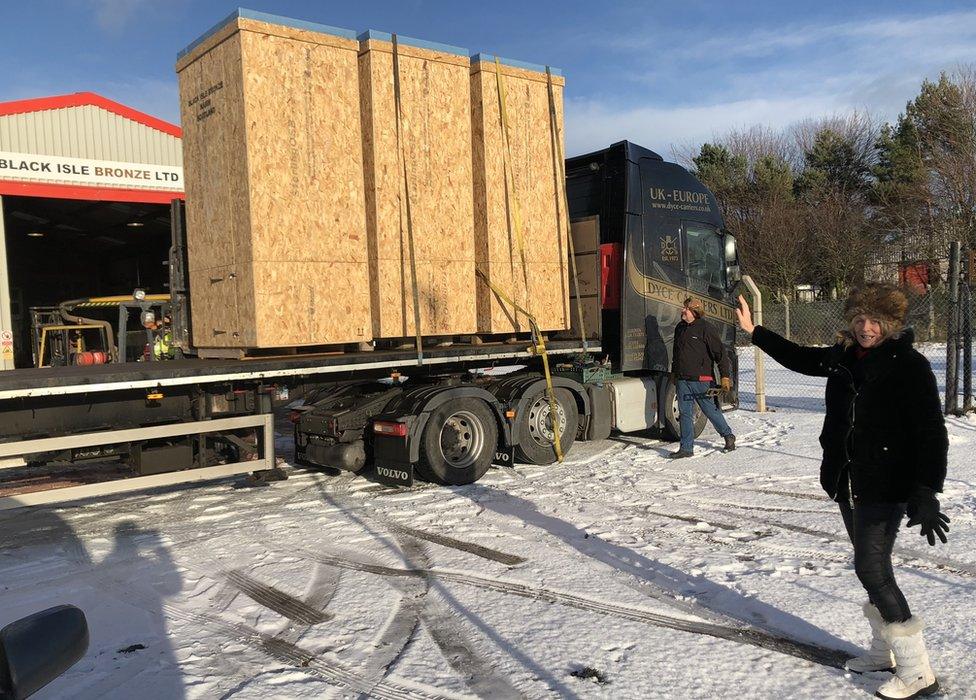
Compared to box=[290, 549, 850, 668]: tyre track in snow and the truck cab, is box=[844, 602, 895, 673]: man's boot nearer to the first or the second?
box=[290, 549, 850, 668]: tyre track in snow

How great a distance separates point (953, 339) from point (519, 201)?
6.79 meters

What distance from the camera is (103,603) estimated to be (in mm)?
4617

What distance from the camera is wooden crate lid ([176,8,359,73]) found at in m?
6.24

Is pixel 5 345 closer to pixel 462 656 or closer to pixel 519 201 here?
pixel 519 201

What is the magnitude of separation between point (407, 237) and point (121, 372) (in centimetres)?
264

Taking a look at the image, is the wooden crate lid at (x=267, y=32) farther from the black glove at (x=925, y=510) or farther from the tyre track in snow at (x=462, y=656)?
the black glove at (x=925, y=510)

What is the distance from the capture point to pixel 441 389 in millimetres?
7539

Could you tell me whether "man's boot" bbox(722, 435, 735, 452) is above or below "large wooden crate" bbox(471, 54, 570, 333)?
below

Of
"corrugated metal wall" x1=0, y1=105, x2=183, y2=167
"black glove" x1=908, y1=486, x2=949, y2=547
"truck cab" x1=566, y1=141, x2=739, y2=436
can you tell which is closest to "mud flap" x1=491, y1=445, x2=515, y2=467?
"truck cab" x1=566, y1=141, x2=739, y2=436

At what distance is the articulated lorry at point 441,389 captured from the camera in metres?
6.04

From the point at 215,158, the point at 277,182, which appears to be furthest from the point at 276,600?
the point at 215,158

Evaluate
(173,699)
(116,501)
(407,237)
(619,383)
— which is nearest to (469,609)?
(173,699)

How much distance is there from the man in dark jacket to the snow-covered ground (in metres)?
1.22

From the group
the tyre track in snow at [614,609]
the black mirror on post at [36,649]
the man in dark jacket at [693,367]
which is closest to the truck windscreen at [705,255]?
the man in dark jacket at [693,367]
